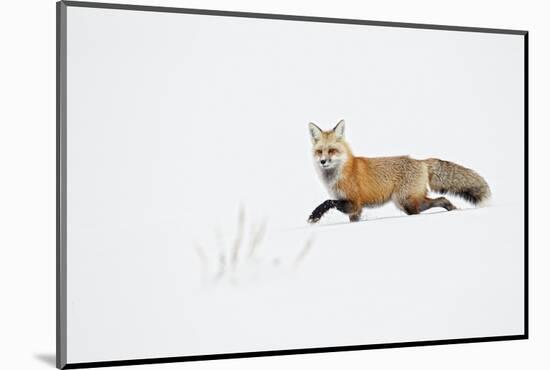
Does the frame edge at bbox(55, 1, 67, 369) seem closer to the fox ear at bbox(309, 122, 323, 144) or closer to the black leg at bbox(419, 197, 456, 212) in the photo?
the fox ear at bbox(309, 122, 323, 144)

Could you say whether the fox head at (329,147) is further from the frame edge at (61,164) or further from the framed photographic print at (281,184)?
the frame edge at (61,164)

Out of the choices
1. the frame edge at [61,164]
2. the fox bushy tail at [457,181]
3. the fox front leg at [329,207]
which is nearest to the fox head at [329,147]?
the fox front leg at [329,207]

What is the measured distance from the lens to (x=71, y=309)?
4625mm

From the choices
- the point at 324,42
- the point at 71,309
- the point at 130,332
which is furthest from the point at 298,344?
the point at 324,42

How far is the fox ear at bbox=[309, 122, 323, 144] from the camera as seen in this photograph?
5059 mm

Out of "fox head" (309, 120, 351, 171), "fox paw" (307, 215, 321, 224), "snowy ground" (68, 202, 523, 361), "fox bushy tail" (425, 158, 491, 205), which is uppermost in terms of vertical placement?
"fox head" (309, 120, 351, 171)

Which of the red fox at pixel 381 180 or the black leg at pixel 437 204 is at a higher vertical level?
the red fox at pixel 381 180

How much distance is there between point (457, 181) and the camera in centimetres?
540

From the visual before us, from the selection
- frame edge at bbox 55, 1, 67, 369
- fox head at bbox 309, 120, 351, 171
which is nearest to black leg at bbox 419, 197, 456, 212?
fox head at bbox 309, 120, 351, 171

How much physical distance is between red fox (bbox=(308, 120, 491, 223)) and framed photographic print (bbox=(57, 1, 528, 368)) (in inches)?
0.4

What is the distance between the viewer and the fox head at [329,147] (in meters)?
5.07

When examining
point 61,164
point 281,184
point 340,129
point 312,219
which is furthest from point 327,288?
point 61,164

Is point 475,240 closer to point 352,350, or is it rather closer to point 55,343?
point 352,350

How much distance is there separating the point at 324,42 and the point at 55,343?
216 centimetres
